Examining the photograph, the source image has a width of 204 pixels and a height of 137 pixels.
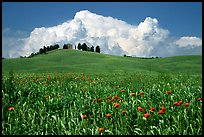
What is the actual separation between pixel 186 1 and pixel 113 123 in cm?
252

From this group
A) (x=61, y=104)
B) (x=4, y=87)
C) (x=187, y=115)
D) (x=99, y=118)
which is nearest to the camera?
(x=187, y=115)

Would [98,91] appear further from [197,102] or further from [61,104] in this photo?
[197,102]

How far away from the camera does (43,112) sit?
21.0ft

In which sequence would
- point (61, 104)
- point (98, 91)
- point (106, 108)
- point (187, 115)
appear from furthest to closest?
point (98, 91) < point (61, 104) < point (106, 108) < point (187, 115)

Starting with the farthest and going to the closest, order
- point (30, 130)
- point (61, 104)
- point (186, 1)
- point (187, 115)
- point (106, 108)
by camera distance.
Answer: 1. point (61, 104)
2. point (106, 108)
3. point (187, 115)
4. point (30, 130)
5. point (186, 1)

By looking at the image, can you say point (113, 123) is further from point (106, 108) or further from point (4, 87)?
point (4, 87)

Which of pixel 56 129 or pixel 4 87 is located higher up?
pixel 4 87

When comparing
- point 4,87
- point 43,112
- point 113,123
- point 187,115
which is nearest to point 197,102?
point 187,115

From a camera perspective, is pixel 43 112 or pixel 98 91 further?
pixel 98 91

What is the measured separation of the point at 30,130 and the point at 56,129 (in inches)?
18.9

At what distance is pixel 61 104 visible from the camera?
23.2 feet

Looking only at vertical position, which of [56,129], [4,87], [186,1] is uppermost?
[186,1]

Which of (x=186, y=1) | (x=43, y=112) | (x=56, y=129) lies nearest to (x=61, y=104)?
(x=43, y=112)

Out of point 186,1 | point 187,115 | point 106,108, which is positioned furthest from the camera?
point 106,108
